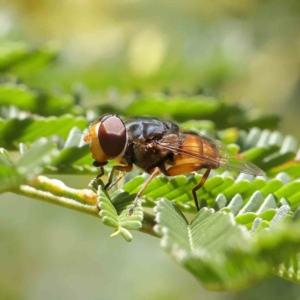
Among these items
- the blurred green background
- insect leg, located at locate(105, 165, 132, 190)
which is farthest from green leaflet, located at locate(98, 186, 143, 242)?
the blurred green background

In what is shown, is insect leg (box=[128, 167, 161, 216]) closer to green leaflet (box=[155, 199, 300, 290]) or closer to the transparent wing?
the transparent wing

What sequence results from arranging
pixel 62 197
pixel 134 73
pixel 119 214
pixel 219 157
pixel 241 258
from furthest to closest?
1. pixel 134 73
2. pixel 219 157
3. pixel 62 197
4. pixel 119 214
5. pixel 241 258

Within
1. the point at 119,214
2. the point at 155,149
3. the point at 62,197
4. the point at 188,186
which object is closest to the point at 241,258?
the point at 119,214

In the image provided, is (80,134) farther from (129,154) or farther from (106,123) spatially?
(129,154)

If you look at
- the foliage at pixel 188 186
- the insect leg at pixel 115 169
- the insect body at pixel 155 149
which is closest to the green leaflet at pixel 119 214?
the foliage at pixel 188 186

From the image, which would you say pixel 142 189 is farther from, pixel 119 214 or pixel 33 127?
pixel 33 127

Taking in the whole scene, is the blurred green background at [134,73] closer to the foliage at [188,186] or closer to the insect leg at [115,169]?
the foliage at [188,186]
